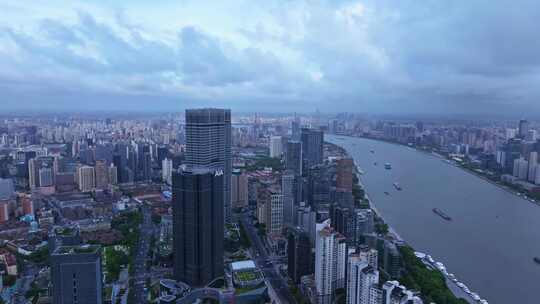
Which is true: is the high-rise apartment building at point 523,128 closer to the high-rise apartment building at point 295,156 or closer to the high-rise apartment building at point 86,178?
the high-rise apartment building at point 295,156

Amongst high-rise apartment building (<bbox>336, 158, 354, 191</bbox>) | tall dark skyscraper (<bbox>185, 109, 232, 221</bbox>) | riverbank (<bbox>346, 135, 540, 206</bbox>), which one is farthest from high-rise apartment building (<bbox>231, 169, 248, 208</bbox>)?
riverbank (<bbox>346, 135, 540, 206</bbox>)

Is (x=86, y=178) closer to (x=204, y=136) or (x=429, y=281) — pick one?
(x=204, y=136)

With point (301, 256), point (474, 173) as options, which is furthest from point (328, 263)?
point (474, 173)

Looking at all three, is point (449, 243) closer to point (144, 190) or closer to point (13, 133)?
point (144, 190)

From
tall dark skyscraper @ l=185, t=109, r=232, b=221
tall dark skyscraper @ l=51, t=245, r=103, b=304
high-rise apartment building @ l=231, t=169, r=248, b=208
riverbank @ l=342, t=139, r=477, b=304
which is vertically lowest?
riverbank @ l=342, t=139, r=477, b=304

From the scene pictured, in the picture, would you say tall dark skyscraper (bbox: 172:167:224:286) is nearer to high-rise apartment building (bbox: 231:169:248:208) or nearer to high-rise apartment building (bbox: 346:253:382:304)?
high-rise apartment building (bbox: 346:253:382:304)

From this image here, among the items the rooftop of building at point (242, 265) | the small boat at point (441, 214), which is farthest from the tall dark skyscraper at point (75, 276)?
the small boat at point (441, 214)
